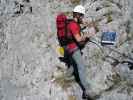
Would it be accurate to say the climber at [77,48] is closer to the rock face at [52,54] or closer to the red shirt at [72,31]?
the red shirt at [72,31]

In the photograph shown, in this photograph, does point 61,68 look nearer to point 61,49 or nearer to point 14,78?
point 61,49

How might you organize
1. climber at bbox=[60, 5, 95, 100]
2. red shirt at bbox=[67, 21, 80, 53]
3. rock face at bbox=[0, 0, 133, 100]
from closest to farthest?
red shirt at bbox=[67, 21, 80, 53]
climber at bbox=[60, 5, 95, 100]
rock face at bbox=[0, 0, 133, 100]

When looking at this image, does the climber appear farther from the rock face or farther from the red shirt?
the rock face

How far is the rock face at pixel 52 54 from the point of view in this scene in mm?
17453

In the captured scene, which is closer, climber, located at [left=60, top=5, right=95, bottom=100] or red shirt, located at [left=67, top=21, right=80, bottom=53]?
red shirt, located at [left=67, top=21, right=80, bottom=53]

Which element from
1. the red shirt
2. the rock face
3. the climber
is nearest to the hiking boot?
the climber

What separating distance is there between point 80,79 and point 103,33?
2391mm

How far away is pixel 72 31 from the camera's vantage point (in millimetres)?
17094

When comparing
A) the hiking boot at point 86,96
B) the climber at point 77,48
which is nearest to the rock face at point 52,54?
the hiking boot at point 86,96

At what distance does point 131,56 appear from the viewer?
17672 mm

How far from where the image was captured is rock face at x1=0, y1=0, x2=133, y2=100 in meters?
17.5

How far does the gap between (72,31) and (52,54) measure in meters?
1.96

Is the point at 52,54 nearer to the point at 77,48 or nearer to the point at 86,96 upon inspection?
the point at 77,48

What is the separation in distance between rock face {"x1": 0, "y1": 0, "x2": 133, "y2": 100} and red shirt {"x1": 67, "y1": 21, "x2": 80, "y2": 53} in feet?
3.64
